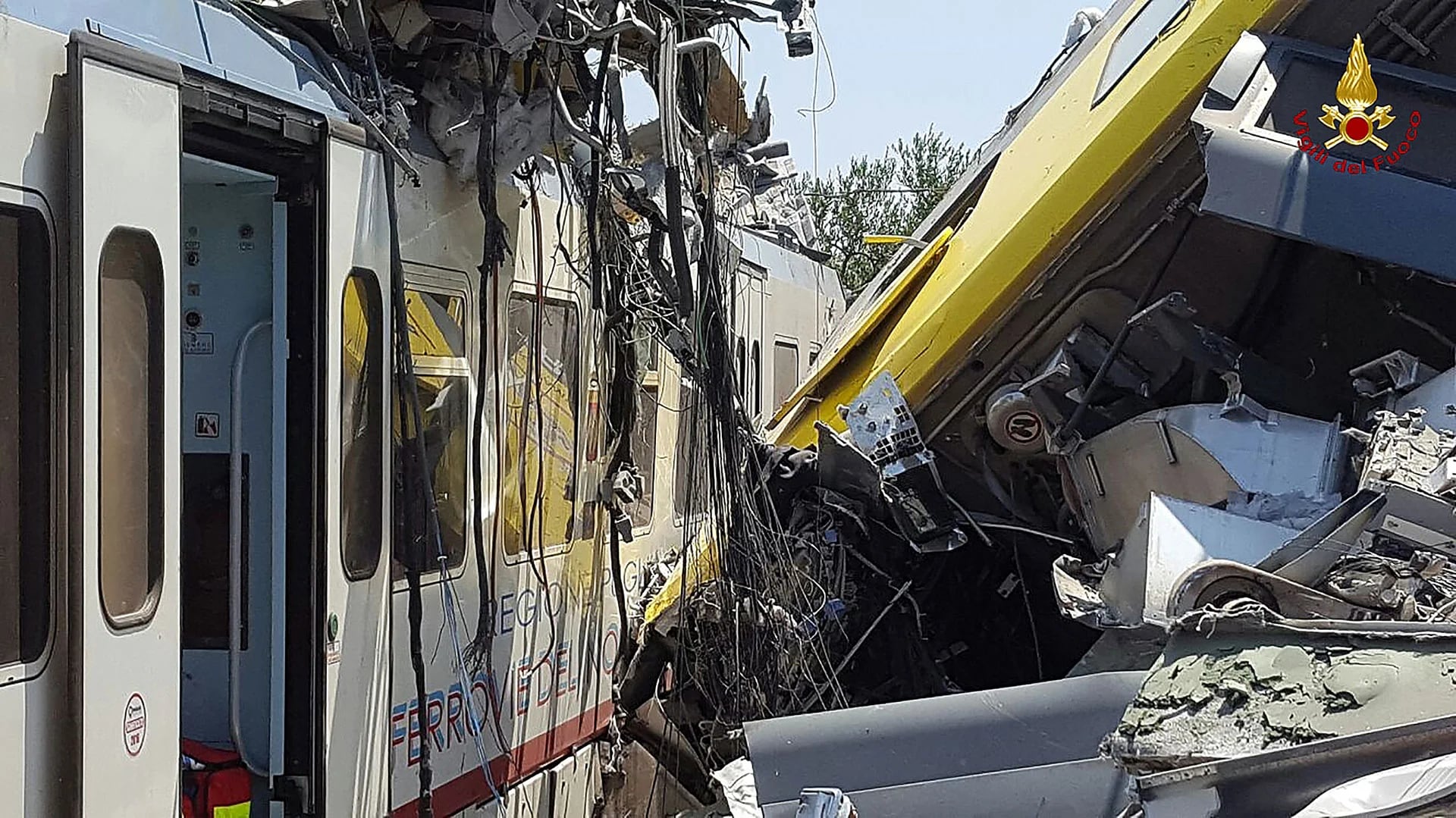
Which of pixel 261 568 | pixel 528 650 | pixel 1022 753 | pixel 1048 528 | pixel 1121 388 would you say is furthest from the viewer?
pixel 1048 528

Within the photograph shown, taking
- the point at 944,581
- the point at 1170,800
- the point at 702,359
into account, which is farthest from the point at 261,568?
the point at 944,581

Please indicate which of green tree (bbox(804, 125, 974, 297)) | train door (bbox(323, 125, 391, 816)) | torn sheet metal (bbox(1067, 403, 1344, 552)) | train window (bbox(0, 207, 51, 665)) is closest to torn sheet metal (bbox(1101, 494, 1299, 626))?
torn sheet metal (bbox(1067, 403, 1344, 552))

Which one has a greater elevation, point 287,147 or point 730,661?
point 287,147

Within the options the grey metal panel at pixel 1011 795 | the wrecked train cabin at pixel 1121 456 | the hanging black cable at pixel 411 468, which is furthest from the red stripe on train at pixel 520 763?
the grey metal panel at pixel 1011 795

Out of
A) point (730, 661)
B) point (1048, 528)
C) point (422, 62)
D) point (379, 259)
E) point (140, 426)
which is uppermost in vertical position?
point (422, 62)

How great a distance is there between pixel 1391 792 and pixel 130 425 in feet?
8.08

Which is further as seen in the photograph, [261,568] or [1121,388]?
[1121,388]

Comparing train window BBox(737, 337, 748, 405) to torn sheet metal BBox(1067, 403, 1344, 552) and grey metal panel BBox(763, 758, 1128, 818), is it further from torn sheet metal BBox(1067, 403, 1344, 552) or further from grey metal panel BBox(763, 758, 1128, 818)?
grey metal panel BBox(763, 758, 1128, 818)

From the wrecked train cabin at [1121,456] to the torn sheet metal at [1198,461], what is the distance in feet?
0.04

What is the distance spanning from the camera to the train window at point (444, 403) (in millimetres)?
4297

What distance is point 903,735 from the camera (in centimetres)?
363

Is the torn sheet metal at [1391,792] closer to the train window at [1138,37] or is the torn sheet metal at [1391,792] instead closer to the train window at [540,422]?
the train window at [540,422]

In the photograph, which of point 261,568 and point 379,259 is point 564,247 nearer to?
point 379,259

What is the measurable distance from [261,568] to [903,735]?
165 cm
